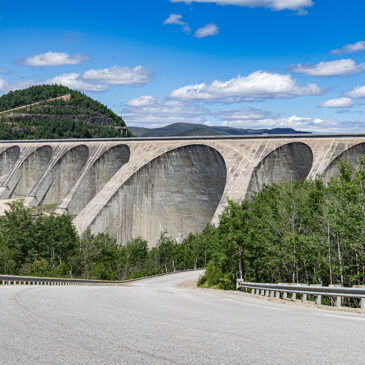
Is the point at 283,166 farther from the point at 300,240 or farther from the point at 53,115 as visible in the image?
the point at 53,115

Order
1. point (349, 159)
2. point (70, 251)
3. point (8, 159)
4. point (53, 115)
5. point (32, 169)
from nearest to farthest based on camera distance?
point (349, 159) < point (70, 251) < point (32, 169) < point (8, 159) < point (53, 115)

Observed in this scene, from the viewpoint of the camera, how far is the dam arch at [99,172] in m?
61.6

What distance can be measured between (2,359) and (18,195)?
73.8m

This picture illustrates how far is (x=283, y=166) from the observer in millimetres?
48844

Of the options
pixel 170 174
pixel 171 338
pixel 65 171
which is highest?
pixel 65 171

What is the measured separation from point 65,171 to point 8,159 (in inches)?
594

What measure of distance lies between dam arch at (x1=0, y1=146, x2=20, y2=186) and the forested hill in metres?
38.2

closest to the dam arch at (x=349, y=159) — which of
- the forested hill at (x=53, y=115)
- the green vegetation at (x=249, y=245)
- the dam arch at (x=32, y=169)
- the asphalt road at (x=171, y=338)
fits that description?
the green vegetation at (x=249, y=245)

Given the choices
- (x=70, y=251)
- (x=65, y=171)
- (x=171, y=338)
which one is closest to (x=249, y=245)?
(x=171, y=338)

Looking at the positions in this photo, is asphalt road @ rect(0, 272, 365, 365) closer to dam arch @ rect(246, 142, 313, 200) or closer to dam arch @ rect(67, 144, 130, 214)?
dam arch @ rect(246, 142, 313, 200)

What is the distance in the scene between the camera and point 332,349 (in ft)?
17.5

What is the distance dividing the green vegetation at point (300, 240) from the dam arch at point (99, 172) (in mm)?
29065

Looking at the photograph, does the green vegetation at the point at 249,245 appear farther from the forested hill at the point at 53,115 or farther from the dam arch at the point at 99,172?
the forested hill at the point at 53,115

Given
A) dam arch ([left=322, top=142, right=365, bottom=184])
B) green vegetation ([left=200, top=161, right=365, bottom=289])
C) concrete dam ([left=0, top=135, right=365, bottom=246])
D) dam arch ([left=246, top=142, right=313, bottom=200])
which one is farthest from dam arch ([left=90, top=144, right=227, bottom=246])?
green vegetation ([left=200, top=161, right=365, bottom=289])
